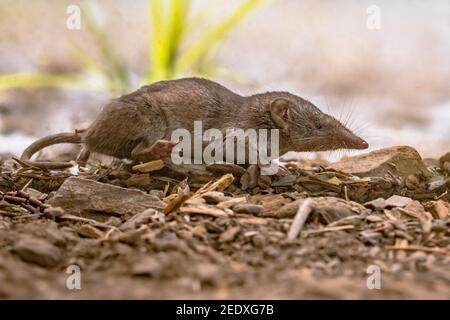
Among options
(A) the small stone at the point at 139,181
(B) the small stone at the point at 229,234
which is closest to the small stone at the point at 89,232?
(B) the small stone at the point at 229,234

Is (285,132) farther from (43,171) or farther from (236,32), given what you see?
(236,32)

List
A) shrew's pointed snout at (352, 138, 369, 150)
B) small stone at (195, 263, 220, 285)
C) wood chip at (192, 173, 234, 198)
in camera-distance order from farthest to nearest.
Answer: shrew's pointed snout at (352, 138, 369, 150) < wood chip at (192, 173, 234, 198) < small stone at (195, 263, 220, 285)

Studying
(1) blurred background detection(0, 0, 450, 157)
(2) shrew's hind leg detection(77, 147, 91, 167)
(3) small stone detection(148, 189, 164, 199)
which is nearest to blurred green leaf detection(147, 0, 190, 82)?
(1) blurred background detection(0, 0, 450, 157)

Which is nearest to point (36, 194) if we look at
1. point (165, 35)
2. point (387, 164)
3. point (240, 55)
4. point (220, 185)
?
point (220, 185)

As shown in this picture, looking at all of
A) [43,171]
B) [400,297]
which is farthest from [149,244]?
[43,171]

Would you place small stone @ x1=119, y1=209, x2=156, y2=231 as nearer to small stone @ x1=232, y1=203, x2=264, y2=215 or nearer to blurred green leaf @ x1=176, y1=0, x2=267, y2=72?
small stone @ x1=232, y1=203, x2=264, y2=215

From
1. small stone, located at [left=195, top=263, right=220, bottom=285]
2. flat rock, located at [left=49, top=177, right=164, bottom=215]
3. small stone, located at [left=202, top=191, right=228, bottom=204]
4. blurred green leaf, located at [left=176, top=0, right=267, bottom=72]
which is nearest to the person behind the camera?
small stone, located at [left=195, top=263, right=220, bottom=285]
